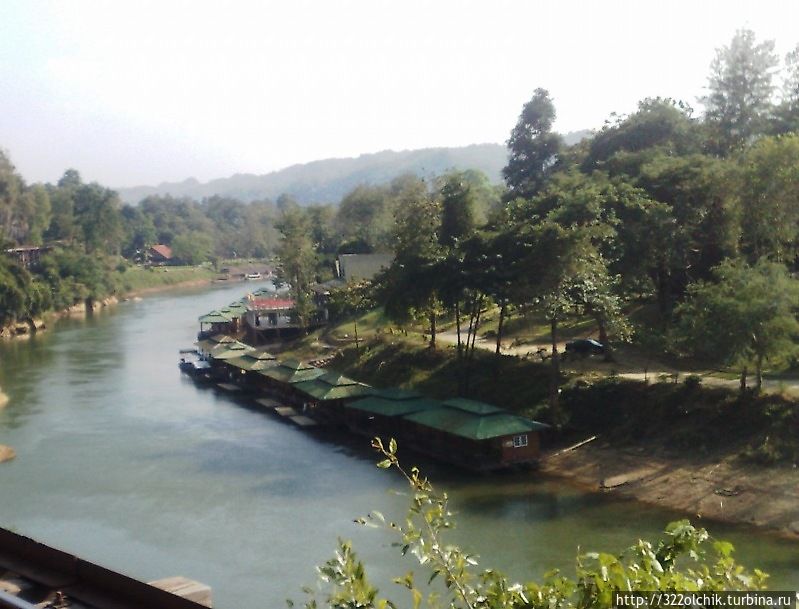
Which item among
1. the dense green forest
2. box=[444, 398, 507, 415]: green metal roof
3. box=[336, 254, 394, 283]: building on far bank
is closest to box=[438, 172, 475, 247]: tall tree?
the dense green forest

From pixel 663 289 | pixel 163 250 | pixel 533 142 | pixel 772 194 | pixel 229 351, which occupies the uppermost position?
pixel 533 142

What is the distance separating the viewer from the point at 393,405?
26.7 m

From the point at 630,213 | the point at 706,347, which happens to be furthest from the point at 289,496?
the point at 630,213

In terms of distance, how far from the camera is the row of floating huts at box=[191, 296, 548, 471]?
23.1 metres

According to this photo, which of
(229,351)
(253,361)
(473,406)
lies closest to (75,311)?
(229,351)

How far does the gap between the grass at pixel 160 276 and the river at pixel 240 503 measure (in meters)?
52.8

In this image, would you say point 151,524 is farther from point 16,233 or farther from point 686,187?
point 16,233

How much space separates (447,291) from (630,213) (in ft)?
22.3

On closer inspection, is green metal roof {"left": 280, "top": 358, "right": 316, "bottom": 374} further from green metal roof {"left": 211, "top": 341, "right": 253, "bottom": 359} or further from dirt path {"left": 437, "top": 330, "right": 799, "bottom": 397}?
dirt path {"left": 437, "top": 330, "right": 799, "bottom": 397}

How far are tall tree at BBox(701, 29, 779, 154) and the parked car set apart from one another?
520 inches

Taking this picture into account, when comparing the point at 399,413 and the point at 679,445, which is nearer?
the point at 679,445

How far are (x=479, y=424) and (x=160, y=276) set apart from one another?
247 ft

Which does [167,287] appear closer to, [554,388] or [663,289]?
[663,289]

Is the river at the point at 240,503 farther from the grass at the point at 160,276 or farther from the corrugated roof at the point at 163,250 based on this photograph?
the corrugated roof at the point at 163,250
